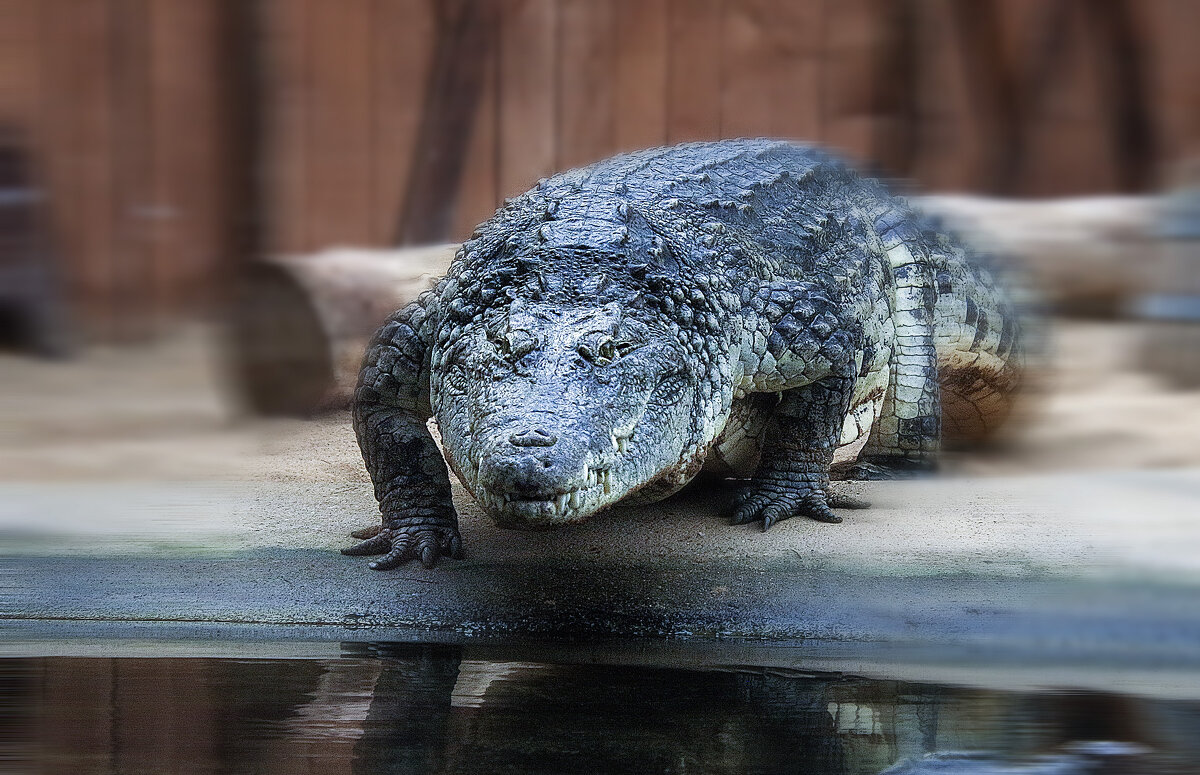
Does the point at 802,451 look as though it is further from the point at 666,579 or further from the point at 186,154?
the point at 186,154

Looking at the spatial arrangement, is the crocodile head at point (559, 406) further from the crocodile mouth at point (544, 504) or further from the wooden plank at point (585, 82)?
the wooden plank at point (585, 82)

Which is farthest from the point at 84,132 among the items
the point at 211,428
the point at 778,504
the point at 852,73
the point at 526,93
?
the point at 778,504

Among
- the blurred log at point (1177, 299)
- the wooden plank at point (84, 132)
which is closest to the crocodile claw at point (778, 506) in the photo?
the wooden plank at point (84, 132)

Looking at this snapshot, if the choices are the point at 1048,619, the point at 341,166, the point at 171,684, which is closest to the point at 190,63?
the point at 341,166

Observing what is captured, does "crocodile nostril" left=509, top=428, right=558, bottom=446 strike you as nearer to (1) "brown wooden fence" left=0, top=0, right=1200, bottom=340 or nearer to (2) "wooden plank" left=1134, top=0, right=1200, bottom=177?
(1) "brown wooden fence" left=0, top=0, right=1200, bottom=340

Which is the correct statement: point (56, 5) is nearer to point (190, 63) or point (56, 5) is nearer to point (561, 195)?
point (190, 63)

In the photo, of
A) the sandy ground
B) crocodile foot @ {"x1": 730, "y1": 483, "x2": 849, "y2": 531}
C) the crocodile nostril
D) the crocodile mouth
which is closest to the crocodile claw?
crocodile foot @ {"x1": 730, "y1": 483, "x2": 849, "y2": 531}
